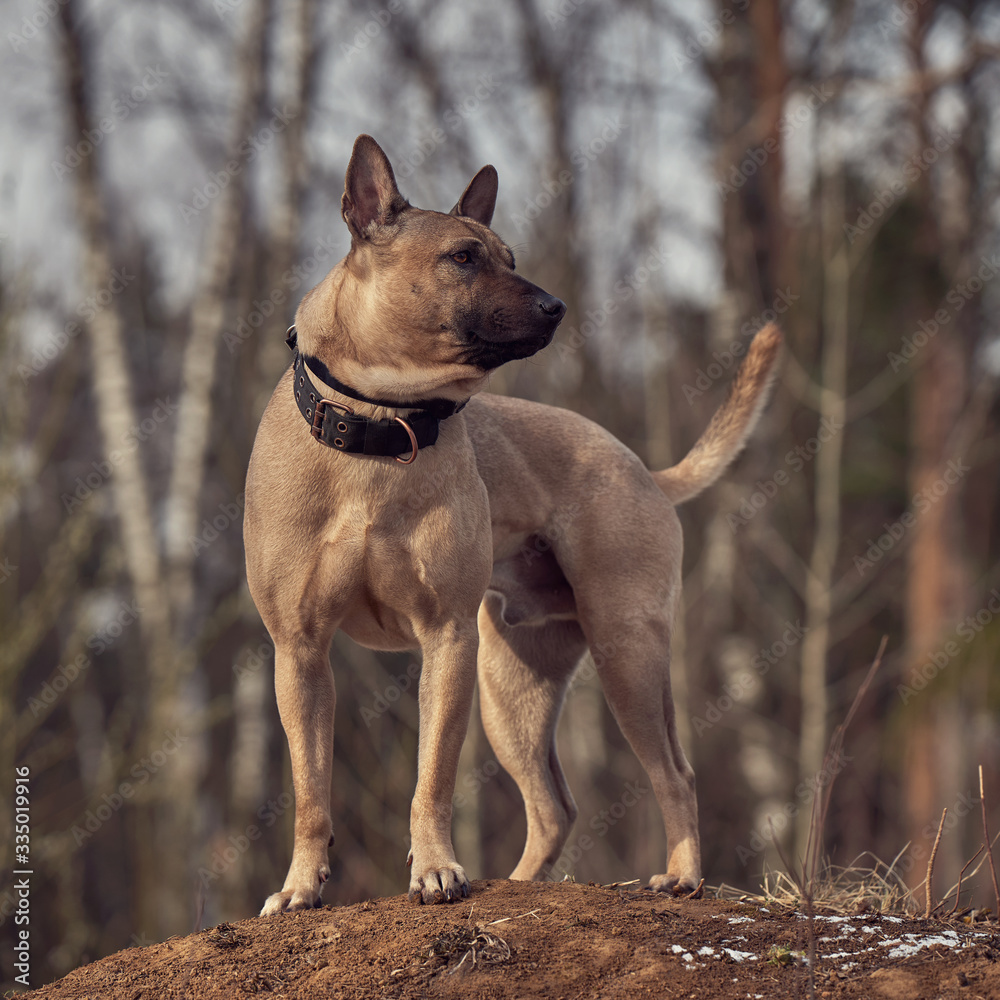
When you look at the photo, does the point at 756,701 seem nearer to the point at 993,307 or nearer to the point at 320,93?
the point at 993,307

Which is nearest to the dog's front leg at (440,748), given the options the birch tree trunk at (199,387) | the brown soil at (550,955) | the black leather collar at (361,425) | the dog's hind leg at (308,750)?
the brown soil at (550,955)

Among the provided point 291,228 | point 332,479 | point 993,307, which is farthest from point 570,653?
point 993,307

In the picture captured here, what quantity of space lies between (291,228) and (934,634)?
9603 millimetres

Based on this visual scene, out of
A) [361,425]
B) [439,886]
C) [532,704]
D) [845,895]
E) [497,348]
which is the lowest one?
[845,895]

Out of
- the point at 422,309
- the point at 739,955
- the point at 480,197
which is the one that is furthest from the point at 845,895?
the point at 480,197

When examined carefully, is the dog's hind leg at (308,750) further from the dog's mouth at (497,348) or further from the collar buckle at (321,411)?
the dog's mouth at (497,348)

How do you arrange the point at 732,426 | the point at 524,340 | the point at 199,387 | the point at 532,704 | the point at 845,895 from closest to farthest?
Result: the point at 524,340
the point at 845,895
the point at 532,704
the point at 732,426
the point at 199,387

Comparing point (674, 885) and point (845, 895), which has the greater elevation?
point (674, 885)

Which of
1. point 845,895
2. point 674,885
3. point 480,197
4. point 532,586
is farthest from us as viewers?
point 532,586

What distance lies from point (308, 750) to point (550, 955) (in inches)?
42.8

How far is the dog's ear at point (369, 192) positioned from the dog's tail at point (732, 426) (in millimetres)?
1923

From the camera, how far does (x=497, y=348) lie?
3.54 meters

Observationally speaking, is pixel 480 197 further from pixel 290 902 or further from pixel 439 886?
pixel 290 902

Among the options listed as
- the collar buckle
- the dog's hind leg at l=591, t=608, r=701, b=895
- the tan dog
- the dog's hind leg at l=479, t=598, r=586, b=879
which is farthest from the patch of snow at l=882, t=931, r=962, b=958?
the collar buckle
